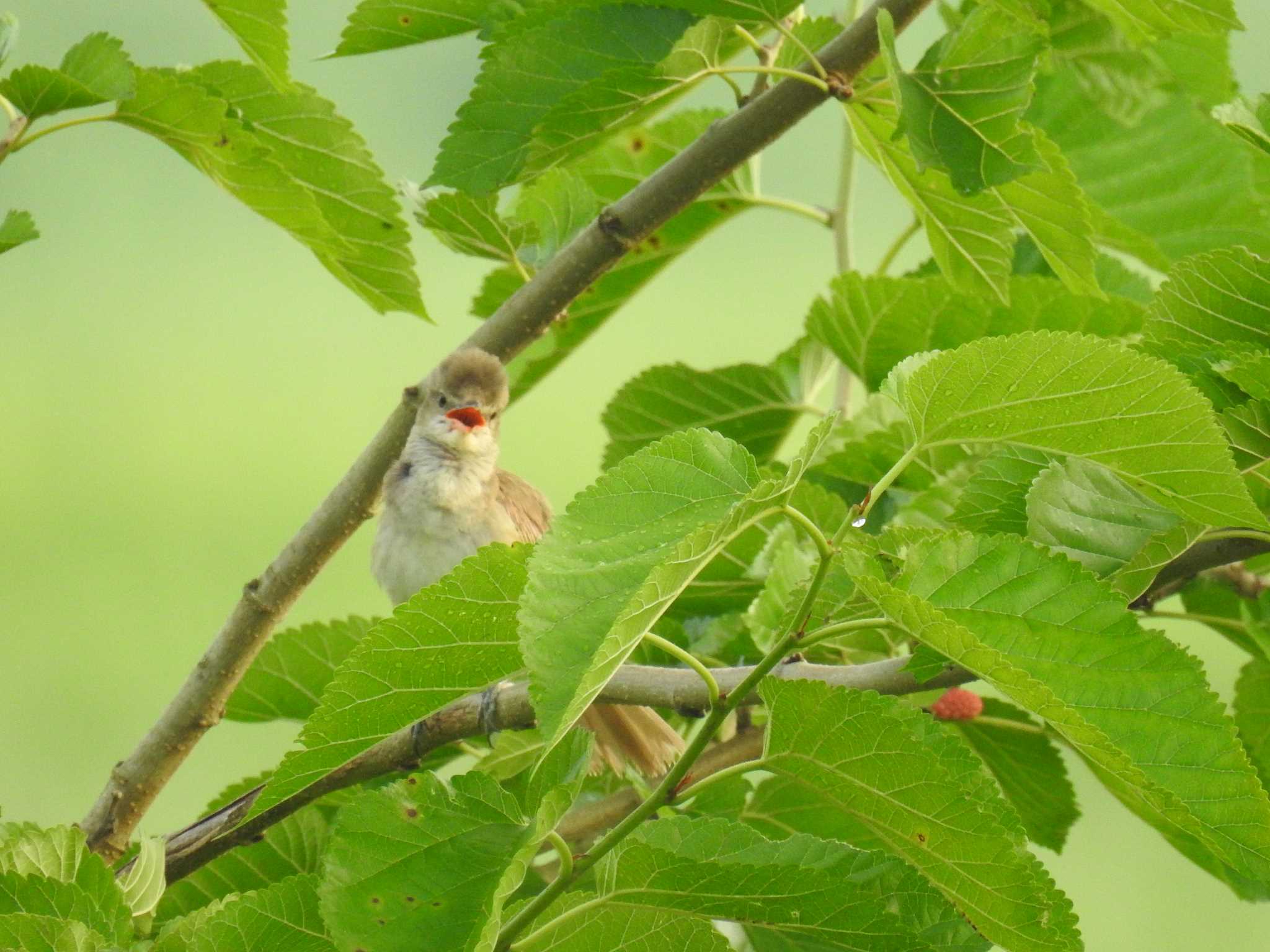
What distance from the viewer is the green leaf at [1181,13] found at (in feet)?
3.20

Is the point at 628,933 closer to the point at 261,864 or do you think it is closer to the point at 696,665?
the point at 696,665

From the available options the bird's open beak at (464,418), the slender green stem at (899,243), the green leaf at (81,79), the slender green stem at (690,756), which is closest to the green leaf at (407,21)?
the green leaf at (81,79)

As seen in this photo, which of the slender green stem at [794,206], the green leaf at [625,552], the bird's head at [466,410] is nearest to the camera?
the green leaf at [625,552]

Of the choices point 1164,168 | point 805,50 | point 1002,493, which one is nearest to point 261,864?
point 1002,493

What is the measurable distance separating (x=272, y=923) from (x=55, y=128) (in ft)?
2.12

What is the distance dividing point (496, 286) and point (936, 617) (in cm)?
101

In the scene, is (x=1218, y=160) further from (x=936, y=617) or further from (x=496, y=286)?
(x=936, y=617)

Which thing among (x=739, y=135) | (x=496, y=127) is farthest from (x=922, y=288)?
(x=496, y=127)

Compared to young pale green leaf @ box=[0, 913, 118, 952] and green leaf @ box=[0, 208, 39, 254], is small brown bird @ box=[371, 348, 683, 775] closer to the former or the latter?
green leaf @ box=[0, 208, 39, 254]

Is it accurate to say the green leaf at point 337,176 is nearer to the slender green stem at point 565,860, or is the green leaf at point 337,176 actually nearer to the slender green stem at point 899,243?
the slender green stem at point 899,243

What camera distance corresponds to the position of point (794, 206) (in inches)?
59.1

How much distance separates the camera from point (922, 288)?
1.32 meters

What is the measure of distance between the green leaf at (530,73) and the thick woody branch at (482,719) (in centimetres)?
41

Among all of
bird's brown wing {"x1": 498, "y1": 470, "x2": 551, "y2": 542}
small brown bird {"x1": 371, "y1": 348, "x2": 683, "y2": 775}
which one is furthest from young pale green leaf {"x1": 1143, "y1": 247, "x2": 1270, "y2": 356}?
bird's brown wing {"x1": 498, "y1": 470, "x2": 551, "y2": 542}
